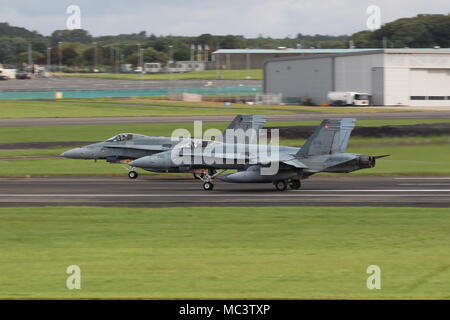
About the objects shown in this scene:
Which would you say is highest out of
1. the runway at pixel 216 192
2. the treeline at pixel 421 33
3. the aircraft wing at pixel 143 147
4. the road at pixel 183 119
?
the treeline at pixel 421 33

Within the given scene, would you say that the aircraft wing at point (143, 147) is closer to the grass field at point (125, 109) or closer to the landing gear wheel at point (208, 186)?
the landing gear wheel at point (208, 186)

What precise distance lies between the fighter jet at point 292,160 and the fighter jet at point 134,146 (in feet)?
13.3

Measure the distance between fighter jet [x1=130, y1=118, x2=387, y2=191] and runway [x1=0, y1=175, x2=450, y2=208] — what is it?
28.5 inches

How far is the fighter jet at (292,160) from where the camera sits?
107 feet

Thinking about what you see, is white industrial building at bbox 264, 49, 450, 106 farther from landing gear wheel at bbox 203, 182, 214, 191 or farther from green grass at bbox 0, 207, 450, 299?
green grass at bbox 0, 207, 450, 299

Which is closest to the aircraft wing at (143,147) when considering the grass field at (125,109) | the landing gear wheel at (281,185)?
the landing gear wheel at (281,185)

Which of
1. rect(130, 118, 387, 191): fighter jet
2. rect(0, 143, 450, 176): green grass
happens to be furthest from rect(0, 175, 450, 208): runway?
rect(0, 143, 450, 176): green grass

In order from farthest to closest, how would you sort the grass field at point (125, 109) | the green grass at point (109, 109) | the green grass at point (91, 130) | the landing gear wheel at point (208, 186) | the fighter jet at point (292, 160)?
the grass field at point (125, 109) < the green grass at point (109, 109) < the green grass at point (91, 130) < the landing gear wheel at point (208, 186) < the fighter jet at point (292, 160)

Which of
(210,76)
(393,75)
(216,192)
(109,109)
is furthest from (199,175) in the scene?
(210,76)

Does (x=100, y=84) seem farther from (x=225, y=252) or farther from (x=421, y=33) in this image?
(x=225, y=252)

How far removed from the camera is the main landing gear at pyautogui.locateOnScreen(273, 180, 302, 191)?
3431 cm

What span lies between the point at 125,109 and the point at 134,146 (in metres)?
48.4

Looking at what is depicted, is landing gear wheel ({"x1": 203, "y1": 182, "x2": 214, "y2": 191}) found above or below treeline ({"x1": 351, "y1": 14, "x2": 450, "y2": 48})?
below

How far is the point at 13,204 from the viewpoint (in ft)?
98.4
